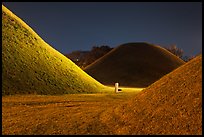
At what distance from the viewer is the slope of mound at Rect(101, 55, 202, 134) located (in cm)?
1055

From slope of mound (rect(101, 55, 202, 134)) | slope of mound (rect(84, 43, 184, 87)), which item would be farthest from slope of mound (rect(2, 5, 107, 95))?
slope of mound (rect(84, 43, 184, 87))

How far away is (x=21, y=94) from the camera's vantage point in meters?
27.6

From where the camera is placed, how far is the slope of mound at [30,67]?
29.7 m

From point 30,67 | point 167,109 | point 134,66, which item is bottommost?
point 167,109

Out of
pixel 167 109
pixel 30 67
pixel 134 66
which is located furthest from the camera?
pixel 134 66

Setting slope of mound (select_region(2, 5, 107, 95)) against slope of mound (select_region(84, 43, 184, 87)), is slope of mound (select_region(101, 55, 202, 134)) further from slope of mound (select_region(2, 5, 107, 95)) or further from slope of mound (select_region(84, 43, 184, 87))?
slope of mound (select_region(84, 43, 184, 87))

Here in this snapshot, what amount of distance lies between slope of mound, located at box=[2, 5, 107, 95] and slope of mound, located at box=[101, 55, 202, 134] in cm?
1632

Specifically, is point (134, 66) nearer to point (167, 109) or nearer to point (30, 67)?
point (30, 67)

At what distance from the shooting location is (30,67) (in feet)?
108

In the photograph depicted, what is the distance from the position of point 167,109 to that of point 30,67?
23.6 meters

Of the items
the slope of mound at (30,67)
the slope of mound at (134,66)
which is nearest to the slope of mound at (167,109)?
the slope of mound at (30,67)

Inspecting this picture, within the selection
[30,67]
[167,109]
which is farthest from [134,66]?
[167,109]

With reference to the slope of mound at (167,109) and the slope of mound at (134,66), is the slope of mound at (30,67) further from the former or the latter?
the slope of mound at (134,66)

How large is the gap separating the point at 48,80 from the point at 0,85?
5619 mm
